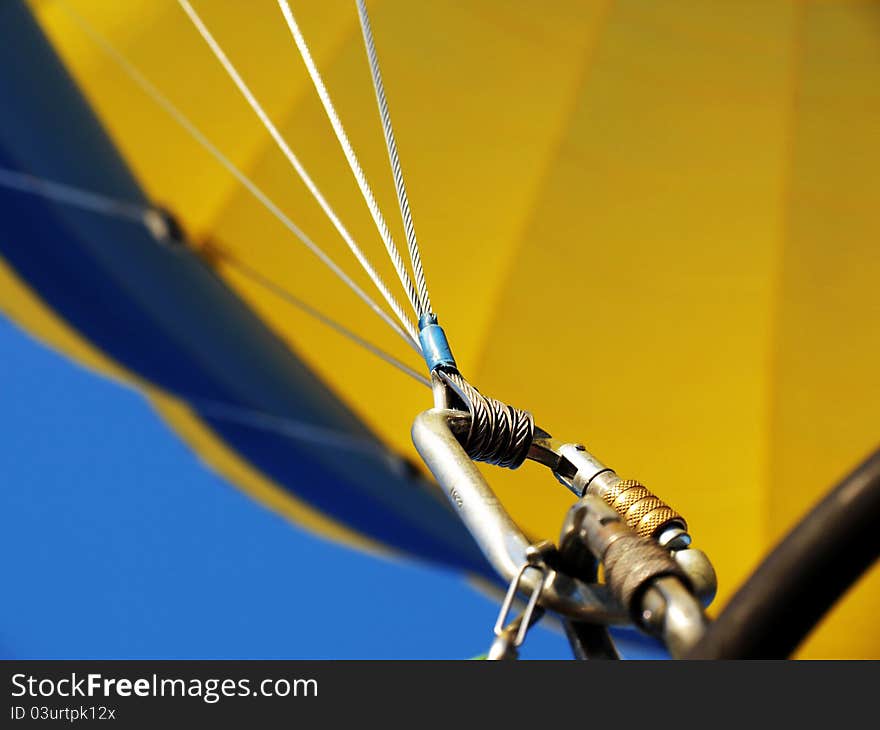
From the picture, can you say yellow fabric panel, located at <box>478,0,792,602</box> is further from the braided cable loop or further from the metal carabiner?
the metal carabiner

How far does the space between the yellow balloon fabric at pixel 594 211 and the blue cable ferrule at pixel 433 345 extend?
153cm

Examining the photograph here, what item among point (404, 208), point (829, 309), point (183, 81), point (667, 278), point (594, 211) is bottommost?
point (404, 208)

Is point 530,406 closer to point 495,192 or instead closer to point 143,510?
point 495,192

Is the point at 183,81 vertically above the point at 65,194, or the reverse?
the point at 183,81

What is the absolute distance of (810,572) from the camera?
390mm

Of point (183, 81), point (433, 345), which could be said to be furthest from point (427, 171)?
point (433, 345)

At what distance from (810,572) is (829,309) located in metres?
2.23

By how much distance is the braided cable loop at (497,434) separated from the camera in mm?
692

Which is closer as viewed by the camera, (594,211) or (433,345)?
(433,345)

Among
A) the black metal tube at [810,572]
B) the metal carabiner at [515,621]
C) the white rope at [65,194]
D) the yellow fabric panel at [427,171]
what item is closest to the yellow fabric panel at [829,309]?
the yellow fabric panel at [427,171]

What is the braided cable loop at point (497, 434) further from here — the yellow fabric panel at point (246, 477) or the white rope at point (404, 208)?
the yellow fabric panel at point (246, 477)

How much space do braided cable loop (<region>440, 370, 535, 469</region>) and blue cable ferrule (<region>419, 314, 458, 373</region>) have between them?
0.25 feet

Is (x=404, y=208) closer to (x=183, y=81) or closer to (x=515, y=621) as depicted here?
(x=515, y=621)

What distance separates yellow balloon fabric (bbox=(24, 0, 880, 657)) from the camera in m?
2.42
